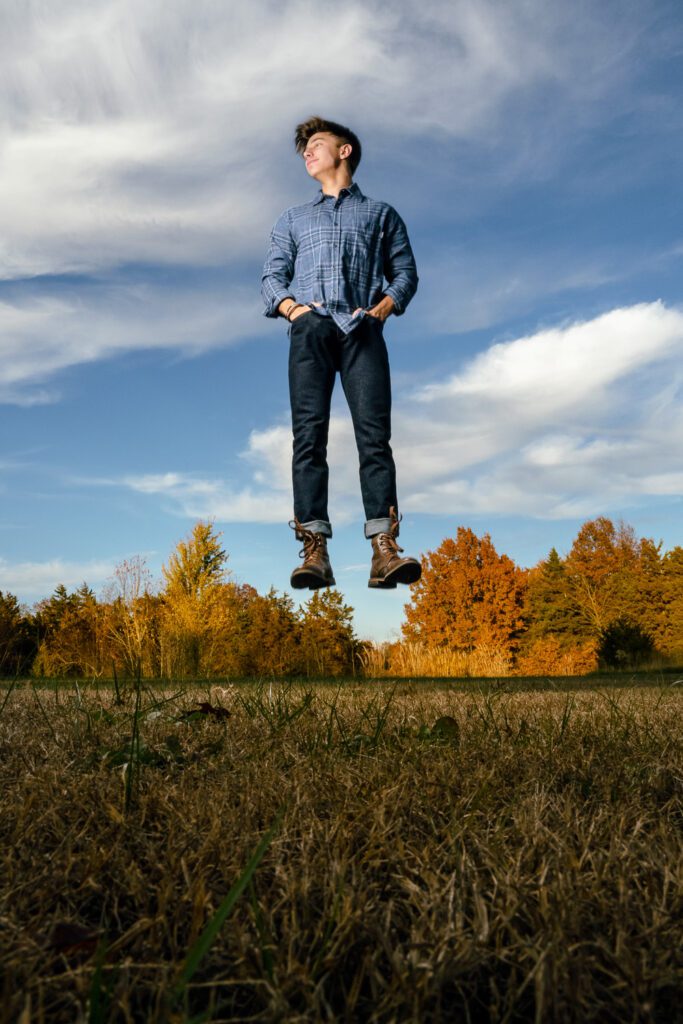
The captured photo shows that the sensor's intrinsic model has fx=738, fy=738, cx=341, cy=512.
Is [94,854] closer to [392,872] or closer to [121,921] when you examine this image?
[121,921]

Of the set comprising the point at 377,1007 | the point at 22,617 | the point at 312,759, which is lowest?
the point at 377,1007

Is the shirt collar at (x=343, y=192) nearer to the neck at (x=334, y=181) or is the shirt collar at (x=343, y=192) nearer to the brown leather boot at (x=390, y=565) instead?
the neck at (x=334, y=181)

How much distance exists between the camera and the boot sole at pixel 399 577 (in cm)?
384

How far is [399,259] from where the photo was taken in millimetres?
4602

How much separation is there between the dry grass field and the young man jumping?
200cm

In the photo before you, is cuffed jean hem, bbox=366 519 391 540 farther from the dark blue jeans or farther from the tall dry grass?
the tall dry grass

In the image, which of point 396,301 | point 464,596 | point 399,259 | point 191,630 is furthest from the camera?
point 464,596

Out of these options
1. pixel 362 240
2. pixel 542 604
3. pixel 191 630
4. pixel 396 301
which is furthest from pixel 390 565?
pixel 542 604

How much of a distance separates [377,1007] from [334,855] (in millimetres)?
381

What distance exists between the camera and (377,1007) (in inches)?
32.7

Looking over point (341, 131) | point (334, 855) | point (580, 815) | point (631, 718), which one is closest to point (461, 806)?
point (580, 815)

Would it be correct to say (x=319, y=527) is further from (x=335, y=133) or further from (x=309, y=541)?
(x=335, y=133)

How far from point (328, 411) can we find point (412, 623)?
3280 cm

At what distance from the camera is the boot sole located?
Answer: 3.84 m
